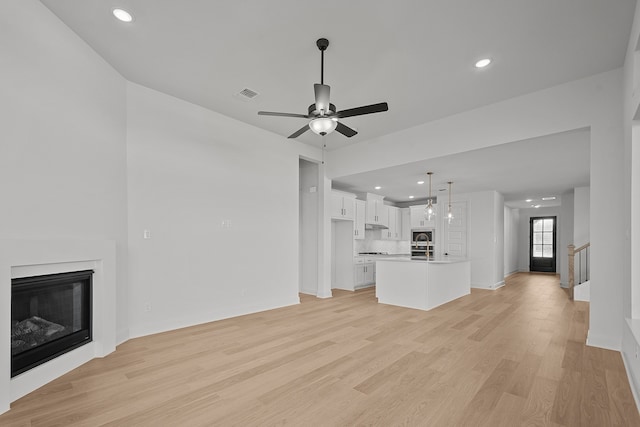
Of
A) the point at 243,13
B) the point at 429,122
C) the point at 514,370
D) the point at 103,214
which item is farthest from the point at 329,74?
the point at 514,370

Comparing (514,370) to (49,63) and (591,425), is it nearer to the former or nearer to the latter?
(591,425)

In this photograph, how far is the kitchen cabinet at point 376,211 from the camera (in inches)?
338

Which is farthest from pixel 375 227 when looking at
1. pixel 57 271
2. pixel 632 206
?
pixel 57 271

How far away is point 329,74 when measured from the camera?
3.59m

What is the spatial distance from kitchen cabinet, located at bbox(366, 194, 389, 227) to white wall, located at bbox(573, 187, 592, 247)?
186 inches

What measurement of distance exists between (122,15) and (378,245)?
8166 millimetres

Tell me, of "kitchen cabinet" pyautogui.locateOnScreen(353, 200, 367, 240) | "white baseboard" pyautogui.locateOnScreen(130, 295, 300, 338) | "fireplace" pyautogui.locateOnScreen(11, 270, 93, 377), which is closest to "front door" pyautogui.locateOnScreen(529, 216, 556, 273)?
"kitchen cabinet" pyautogui.locateOnScreen(353, 200, 367, 240)

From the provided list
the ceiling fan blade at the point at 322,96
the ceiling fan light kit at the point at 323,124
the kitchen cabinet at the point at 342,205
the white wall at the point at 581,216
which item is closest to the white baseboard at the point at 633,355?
the ceiling fan light kit at the point at 323,124

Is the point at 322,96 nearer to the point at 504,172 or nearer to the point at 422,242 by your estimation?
the point at 504,172

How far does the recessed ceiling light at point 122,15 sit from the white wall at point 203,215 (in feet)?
4.16

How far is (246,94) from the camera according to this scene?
163 inches

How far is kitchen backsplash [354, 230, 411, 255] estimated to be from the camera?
9086 mm

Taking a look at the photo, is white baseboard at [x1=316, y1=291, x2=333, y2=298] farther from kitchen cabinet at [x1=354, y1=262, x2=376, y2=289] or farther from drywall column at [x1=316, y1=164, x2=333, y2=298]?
kitchen cabinet at [x1=354, y1=262, x2=376, y2=289]

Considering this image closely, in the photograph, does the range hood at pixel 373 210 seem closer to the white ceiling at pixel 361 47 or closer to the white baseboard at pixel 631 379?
the white ceiling at pixel 361 47
